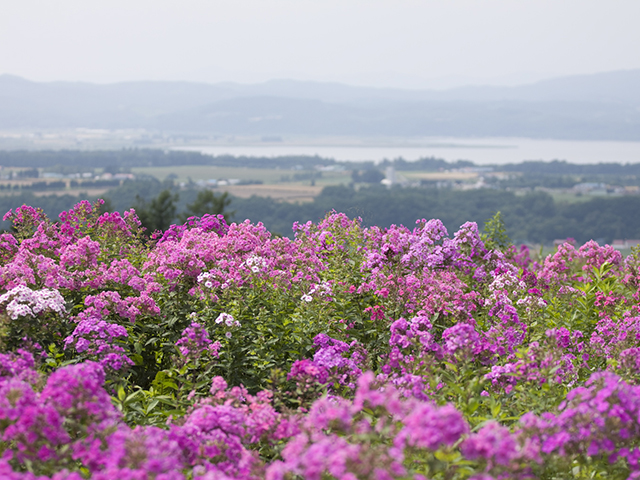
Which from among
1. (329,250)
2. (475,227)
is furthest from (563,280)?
(329,250)

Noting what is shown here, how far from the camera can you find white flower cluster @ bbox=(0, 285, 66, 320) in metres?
4.22

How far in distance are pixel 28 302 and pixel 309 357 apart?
220 centimetres

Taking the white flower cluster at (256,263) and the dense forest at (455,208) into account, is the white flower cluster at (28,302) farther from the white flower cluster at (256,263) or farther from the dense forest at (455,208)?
the dense forest at (455,208)

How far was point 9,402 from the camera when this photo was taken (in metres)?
2.81

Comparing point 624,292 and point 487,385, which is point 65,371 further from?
point 624,292

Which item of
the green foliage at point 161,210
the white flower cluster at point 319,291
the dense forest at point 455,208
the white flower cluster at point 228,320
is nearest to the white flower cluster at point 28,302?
the white flower cluster at point 228,320

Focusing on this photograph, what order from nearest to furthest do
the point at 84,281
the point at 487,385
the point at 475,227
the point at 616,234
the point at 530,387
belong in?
1. the point at 530,387
2. the point at 487,385
3. the point at 84,281
4. the point at 475,227
5. the point at 616,234

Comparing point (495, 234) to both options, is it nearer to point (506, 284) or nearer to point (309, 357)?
point (506, 284)

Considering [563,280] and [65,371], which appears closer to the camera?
[65,371]

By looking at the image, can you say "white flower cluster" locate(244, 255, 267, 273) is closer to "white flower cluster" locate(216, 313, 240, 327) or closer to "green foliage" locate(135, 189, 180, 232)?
"white flower cluster" locate(216, 313, 240, 327)

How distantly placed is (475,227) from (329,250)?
1723 millimetres

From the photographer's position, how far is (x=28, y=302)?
14.5 feet

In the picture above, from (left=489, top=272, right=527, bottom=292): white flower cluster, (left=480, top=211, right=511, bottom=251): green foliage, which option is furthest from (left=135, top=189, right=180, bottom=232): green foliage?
(left=489, top=272, right=527, bottom=292): white flower cluster

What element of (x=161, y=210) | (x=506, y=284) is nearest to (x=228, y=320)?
(x=506, y=284)
